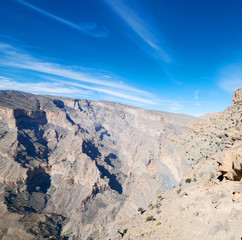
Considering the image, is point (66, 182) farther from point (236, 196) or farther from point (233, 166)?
point (236, 196)

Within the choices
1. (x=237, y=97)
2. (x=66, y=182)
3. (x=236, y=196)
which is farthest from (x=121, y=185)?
(x=236, y=196)

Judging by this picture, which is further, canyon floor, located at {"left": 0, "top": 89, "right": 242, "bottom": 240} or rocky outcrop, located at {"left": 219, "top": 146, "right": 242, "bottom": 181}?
canyon floor, located at {"left": 0, "top": 89, "right": 242, "bottom": 240}

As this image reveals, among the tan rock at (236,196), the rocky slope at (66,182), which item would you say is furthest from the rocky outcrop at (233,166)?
the rocky slope at (66,182)

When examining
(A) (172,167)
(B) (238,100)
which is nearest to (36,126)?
(A) (172,167)

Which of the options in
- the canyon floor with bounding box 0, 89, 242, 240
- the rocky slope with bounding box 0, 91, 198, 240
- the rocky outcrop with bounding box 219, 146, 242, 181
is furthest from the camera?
the rocky slope with bounding box 0, 91, 198, 240

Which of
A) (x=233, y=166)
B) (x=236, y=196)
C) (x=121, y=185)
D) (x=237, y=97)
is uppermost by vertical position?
(x=237, y=97)

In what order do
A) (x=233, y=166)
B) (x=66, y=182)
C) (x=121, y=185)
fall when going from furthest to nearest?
(x=121, y=185)
(x=66, y=182)
(x=233, y=166)

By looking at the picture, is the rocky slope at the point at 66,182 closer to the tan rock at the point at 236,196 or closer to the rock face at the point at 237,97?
the rock face at the point at 237,97

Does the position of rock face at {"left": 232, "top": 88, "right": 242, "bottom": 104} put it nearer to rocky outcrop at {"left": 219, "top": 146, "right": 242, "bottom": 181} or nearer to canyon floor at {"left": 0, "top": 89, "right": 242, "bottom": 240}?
canyon floor at {"left": 0, "top": 89, "right": 242, "bottom": 240}

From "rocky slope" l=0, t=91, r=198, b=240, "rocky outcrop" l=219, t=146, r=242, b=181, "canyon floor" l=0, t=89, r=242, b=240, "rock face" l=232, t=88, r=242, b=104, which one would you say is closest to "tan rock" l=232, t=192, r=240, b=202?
"canyon floor" l=0, t=89, r=242, b=240

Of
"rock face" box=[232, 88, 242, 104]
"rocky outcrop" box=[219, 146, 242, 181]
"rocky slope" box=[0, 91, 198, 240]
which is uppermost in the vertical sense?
"rock face" box=[232, 88, 242, 104]

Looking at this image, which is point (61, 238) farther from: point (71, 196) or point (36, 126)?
point (36, 126)

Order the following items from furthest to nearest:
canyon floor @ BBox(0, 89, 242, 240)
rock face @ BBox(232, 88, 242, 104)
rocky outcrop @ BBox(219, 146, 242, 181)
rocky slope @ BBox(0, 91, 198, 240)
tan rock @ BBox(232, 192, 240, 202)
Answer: rocky slope @ BBox(0, 91, 198, 240) → rock face @ BBox(232, 88, 242, 104) → canyon floor @ BBox(0, 89, 242, 240) → rocky outcrop @ BBox(219, 146, 242, 181) → tan rock @ BBox(232, 192, 240, 202)

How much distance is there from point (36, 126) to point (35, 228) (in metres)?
138
